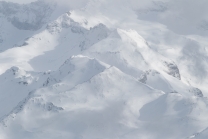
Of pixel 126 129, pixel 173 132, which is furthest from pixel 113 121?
pixel 173 132

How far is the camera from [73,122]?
560 feet

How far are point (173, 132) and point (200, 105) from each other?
16575 mm

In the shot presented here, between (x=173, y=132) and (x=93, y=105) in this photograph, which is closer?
(x=173, y=132)

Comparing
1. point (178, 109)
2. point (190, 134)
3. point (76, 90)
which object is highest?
point (76, 90)

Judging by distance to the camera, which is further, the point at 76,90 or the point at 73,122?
the point at 76,90

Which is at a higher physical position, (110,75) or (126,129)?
(110,75)

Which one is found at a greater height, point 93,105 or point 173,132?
point 93,105

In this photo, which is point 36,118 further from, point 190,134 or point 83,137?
point 190,134

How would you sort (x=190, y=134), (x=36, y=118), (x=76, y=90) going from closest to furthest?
(x=190, y=134) < (x=36, y=118) < (x=76, y=90)

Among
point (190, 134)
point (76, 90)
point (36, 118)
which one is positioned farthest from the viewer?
point (76, 90)

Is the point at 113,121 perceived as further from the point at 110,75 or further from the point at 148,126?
the point at 110,75

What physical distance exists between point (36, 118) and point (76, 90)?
17.8m

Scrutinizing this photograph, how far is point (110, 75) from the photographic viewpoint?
19412 cm

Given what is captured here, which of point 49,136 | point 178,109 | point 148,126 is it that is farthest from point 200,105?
point 49,136
